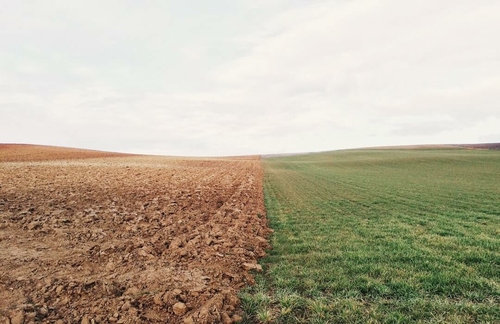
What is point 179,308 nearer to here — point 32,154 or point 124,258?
point 124,258

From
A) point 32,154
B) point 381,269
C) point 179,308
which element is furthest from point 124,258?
point 32,154

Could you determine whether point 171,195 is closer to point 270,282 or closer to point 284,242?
point 284,242

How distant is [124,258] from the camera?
792cm

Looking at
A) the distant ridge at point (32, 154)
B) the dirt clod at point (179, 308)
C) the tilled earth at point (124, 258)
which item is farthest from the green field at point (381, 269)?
the distant ridge at point (32, 154)

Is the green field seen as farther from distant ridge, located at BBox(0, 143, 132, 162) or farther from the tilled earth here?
distant ridge, located at BBox(0, 143, 132, 162)

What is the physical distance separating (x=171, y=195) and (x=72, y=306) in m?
12.4

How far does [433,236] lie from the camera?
31.9ft

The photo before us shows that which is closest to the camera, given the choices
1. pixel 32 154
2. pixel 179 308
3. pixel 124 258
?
pixel 179 308

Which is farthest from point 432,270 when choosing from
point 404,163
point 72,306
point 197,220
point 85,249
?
point 404,163

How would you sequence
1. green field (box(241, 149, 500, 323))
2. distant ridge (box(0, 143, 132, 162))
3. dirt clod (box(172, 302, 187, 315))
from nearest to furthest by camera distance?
green field (box(241, 149, 500, 323)) → dirt clod (box(172, 302, 187, 315)) → distant ridge (box(0, 143, 132, 162))

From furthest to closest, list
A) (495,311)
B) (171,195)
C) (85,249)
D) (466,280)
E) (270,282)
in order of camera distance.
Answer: (171,195) < (85,249) < (270,282) < (466,280) < (495,311)

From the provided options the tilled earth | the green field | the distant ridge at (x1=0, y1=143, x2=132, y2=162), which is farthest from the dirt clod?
the distant ridge at (x1=0, y1=143, x2=132, y2=162)

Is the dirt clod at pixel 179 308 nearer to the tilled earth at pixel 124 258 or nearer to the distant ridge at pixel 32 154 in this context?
the tilled earth at pixel 124 258

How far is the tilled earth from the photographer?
5367 mm
